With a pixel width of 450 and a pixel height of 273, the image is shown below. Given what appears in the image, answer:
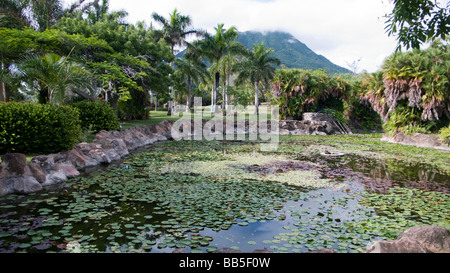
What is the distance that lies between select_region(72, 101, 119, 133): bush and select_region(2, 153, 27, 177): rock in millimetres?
6469

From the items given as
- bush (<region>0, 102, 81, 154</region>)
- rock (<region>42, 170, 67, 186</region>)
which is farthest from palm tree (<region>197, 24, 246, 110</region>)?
rock (<region>42, 170, 67, 186</region>)

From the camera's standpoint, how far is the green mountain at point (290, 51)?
341 ft

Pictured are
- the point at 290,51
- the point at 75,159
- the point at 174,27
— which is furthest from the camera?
the point at 290,51

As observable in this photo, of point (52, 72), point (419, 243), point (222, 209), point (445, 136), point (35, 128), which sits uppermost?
point (52, 72)

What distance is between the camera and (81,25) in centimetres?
1770

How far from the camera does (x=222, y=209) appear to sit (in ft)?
18.4

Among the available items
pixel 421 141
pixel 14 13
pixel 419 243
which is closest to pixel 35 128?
pixel 419 243

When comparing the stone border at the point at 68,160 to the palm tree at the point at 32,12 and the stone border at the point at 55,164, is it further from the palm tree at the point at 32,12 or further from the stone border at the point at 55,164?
the palm tree at the point at 32,12

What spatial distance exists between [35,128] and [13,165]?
2214 mm

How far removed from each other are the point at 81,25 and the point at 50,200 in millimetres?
14988

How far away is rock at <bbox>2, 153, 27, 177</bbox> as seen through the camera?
6598 mm

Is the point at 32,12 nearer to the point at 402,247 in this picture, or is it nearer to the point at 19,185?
the point at 19,185

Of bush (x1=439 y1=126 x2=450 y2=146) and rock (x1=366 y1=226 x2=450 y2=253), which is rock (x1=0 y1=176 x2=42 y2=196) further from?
bush (x1=439 y1=126 x2=450 y2=146)

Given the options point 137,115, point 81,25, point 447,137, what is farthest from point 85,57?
point 447,137
